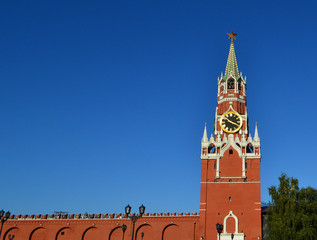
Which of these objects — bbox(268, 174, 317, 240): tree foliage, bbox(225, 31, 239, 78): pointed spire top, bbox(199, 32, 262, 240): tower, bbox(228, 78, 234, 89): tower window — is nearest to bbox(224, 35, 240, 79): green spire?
bbox(225, 31, 239, 78): pointed spire top

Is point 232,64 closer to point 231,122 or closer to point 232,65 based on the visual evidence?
point 232,65

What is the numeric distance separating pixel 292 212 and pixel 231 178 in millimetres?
10090

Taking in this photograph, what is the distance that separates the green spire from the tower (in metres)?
4.06

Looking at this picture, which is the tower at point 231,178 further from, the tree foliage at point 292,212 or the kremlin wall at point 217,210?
the tree foliage at point 292,212

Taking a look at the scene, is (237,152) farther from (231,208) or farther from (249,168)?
(231,208)

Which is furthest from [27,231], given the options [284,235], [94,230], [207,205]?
[284,235]

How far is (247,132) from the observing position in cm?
5688

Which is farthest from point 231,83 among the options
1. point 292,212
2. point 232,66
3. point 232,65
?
point 292,212

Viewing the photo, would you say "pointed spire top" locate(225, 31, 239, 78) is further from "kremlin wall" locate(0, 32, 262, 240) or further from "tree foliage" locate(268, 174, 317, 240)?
"tree foliage" locate(268, 174, 317, 240)

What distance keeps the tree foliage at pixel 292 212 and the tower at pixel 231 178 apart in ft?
11.4

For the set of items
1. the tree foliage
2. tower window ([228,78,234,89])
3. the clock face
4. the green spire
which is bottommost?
the tree foliage

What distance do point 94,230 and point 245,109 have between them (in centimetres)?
2825

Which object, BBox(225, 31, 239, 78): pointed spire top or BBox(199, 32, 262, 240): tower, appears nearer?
BBox(199, 32, 262, 240): tower

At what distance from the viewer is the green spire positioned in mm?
61656
